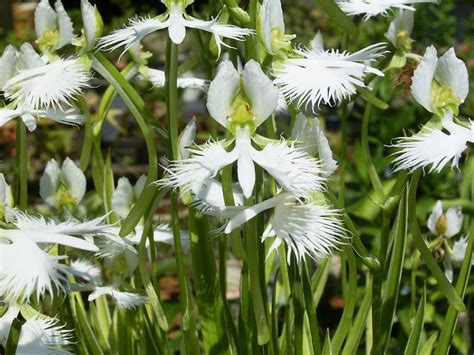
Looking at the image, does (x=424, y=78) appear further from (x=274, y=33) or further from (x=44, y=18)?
(x=44, y=18)

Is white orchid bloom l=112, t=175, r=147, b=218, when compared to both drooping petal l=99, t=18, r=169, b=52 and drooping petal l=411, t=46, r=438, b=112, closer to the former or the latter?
drooping petal l=99, t=18, r=169, b=52

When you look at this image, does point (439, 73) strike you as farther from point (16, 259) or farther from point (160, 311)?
point (16, 259)

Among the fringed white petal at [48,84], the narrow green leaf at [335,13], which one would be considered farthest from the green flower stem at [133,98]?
the narrow green leaf at [335,13]

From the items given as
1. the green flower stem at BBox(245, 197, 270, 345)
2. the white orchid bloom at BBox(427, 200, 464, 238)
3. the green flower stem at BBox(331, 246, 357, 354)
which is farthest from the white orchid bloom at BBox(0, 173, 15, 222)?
the white orchid bloom at BBox(427, 200, 464, 238)

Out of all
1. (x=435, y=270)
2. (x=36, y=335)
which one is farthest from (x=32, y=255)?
(x=435, y=270)

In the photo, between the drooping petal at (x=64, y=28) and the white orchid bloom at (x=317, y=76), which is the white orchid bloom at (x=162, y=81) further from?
the white orchid bloom at (x=317, y=76)

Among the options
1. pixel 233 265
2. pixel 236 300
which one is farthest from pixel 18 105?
pixel 233 265
